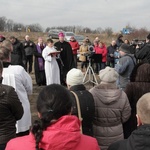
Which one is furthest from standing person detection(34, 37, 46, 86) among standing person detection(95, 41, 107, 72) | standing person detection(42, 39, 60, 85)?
standing person detection(95, 41, 107, 72)

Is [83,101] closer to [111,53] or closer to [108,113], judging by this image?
[108,113]

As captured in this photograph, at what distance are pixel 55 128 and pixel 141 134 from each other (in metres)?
0.56

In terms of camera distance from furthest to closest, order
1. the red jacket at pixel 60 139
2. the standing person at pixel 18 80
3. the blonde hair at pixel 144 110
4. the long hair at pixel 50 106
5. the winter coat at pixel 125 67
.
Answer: the winter coat at pixel 125 67 < the standing person at pixel 18 80 < the blonde hair at pixel 144 110 < the long hair at pixel 50 106 < the red jacket at pixel 60 139

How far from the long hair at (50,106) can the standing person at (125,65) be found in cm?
357

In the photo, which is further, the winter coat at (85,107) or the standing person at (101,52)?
the standing person at (101,52)

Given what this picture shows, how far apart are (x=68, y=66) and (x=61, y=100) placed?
807 cm

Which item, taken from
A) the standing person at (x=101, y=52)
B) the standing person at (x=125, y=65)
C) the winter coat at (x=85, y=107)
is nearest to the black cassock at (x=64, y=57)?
the standing person at (x=101, y=52)

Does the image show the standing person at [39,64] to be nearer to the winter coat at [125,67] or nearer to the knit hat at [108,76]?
the winter coat at [125,67]

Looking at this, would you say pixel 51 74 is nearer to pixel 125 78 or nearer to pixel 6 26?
pixel 125 78

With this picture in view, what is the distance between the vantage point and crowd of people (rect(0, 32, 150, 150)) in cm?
170

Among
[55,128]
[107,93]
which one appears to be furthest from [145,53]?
[55,128]

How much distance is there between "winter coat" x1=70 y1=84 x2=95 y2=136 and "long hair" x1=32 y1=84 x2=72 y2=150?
3.17 ft

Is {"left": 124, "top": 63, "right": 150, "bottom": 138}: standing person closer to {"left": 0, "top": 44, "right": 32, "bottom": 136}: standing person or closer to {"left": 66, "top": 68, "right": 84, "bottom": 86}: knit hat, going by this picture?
{"left": 66, "top": 68, "right": 84, "bottom": 86}: knit hat

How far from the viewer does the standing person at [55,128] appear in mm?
1617
